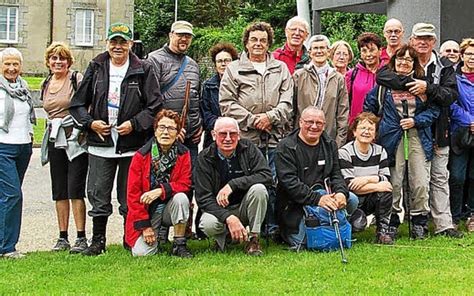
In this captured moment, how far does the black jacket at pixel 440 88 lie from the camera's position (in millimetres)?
7367

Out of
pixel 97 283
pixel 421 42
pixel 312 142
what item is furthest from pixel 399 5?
pixel 97 283

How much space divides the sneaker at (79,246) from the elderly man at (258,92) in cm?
180

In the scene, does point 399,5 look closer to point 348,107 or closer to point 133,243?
point 348,107

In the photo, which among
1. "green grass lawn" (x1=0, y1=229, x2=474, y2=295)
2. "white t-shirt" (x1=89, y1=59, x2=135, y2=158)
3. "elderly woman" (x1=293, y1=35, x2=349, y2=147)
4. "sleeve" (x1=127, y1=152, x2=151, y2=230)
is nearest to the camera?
"green grass lawn" (x1=0, y1=229, x2=474, y2=295)

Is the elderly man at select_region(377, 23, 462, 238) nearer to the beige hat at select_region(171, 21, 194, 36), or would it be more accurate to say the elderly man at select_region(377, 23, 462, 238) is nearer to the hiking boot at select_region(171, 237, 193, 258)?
the beige hat at select_region(171, 21, 194, 36)

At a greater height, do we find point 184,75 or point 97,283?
point 184,75

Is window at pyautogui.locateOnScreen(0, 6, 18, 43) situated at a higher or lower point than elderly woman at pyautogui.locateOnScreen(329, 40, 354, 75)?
higher

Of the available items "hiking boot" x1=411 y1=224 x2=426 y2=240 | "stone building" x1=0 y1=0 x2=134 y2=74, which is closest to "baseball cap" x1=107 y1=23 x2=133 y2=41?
"hiking boot" x1=411 y1=224 x2=426 y2=240

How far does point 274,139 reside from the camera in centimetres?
749

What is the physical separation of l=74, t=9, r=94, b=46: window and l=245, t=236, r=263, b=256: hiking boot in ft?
115

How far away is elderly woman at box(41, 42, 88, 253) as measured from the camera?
7156 millimetres

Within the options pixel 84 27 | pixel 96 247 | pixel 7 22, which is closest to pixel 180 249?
pixel 96 247

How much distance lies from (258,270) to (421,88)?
2499 mm

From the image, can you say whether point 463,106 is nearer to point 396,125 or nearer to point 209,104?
point 396,125
